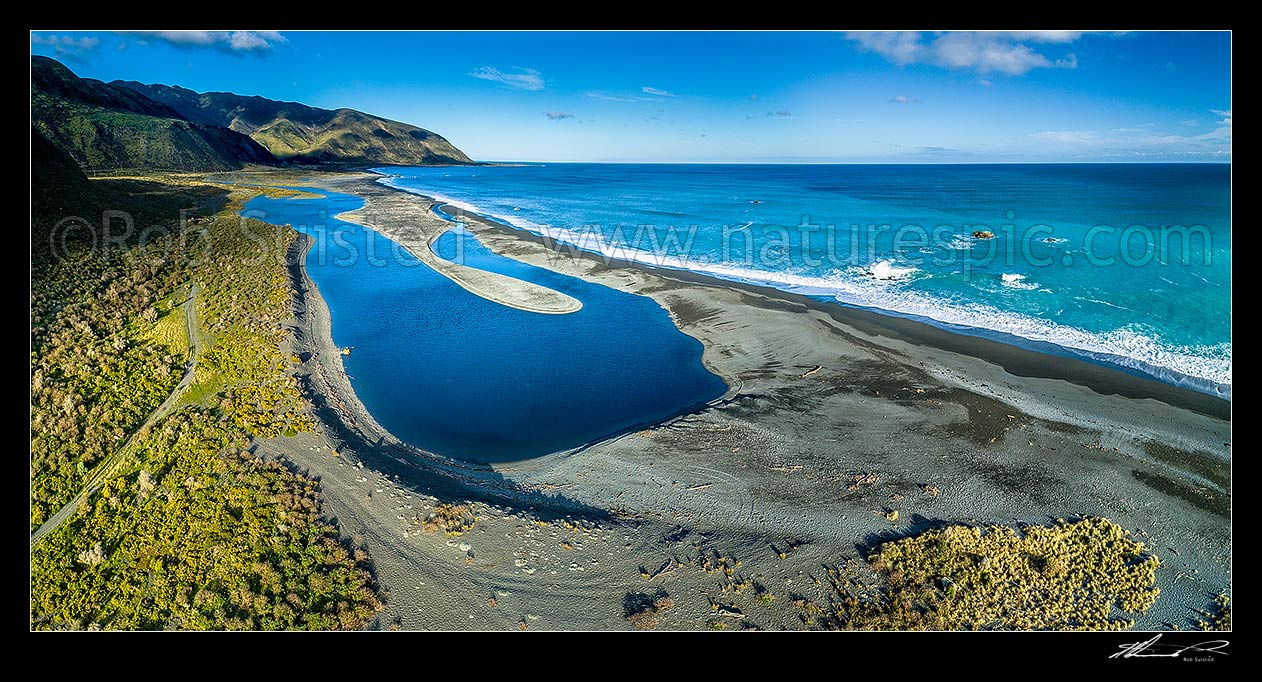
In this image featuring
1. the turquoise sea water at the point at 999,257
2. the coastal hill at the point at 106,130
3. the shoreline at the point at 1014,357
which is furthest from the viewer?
the coastal hill at the point at 106,130

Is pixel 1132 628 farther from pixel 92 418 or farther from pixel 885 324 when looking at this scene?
pixel 92 418

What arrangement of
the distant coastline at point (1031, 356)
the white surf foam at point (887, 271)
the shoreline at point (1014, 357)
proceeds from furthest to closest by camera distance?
the white surf foam at point (887, 271) < the distant coastline at point (1031, 356) < the shoreline at point (1014, 357)
